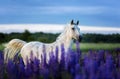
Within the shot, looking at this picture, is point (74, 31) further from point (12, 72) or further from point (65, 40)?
point (12, 72)

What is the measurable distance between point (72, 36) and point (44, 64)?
5.51m

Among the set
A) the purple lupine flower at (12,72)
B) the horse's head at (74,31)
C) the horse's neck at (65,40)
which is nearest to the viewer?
the purple lupine flower at (12,72)

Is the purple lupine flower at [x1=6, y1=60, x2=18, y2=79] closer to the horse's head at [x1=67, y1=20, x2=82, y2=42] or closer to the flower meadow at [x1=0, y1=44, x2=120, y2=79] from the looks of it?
the flower meadow at [x1=0, y1=44, x2=120, y2=79]

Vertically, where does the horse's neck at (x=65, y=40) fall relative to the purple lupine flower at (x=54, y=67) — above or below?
above

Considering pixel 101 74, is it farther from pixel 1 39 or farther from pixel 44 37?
pixel 1 39

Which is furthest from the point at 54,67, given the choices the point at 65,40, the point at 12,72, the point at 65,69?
the point at 65,40

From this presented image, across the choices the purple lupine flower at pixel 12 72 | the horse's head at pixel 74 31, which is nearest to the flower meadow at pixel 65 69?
the purple lupine flower at pixel 12 72

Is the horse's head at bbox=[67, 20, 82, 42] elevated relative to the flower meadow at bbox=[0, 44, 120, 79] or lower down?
elevated

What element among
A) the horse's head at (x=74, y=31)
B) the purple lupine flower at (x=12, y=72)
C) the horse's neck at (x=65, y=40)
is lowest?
the purple lupine flower at (x=12, y=72)

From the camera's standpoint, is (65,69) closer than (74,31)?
Yes

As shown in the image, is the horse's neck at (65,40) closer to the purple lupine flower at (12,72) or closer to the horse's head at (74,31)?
the horse's head at (74,31)

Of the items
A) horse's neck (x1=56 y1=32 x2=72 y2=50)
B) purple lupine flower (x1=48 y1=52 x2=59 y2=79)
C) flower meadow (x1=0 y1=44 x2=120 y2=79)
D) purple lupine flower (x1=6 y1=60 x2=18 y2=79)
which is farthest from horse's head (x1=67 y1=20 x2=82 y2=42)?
purple lupine flower (x1=6 y1=60 x2=18 y2=79)

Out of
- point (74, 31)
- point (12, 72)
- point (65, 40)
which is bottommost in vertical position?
point (12, 72)

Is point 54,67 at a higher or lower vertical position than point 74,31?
lower
